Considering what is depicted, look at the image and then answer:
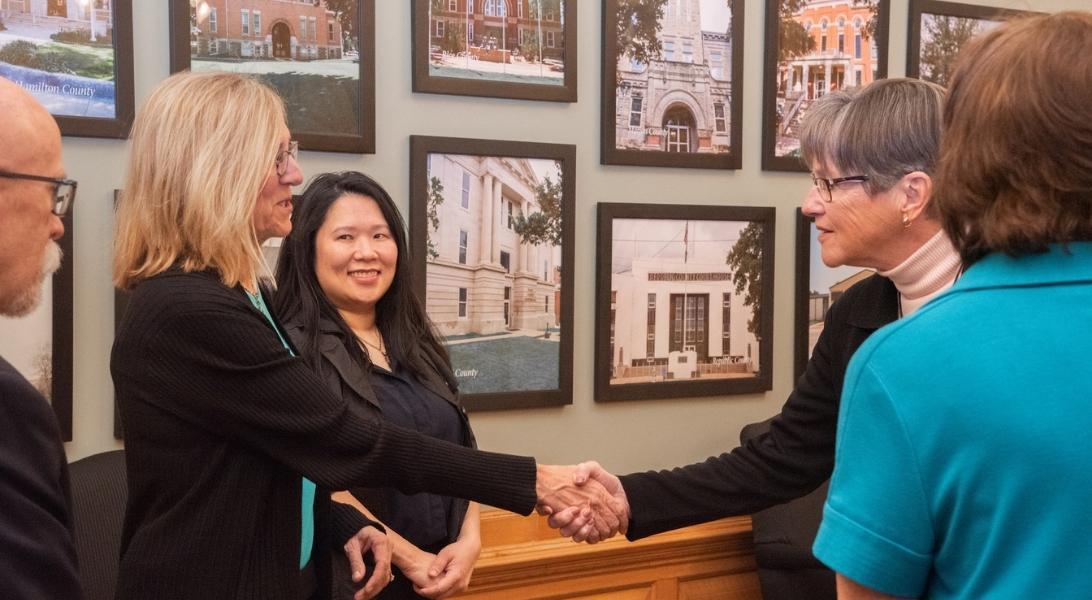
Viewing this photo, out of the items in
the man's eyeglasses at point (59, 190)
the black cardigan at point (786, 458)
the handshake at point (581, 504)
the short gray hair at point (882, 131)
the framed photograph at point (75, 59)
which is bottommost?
the handshake at point (581, 504)

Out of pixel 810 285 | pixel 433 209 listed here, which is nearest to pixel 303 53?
pixel 433 209

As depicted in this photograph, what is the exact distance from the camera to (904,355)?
957 mm

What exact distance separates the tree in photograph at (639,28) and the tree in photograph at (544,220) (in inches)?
17.6

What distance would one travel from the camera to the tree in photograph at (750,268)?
126 inches

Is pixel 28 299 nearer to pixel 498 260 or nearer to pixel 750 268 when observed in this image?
pixel 498 260

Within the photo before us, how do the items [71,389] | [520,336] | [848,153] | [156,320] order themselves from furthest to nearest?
[520,336], [71,389], [848,153], [156,320]

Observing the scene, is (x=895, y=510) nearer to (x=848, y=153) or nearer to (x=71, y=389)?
(x=848, y=153)

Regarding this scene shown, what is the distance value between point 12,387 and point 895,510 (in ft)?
3.04

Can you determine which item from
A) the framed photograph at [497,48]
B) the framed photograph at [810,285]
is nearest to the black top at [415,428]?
the framed photograph at [497,48]

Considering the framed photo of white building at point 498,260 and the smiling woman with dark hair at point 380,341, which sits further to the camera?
Result: the framed photo of white building at point 498,260

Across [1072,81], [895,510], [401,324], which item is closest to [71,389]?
[401,324]

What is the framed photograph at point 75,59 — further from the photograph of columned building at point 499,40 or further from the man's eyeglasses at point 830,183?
the man's eyeglasses at point 830,183

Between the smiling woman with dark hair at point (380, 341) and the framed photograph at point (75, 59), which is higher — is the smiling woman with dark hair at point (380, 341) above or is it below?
below

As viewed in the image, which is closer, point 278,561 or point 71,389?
point 278,561
